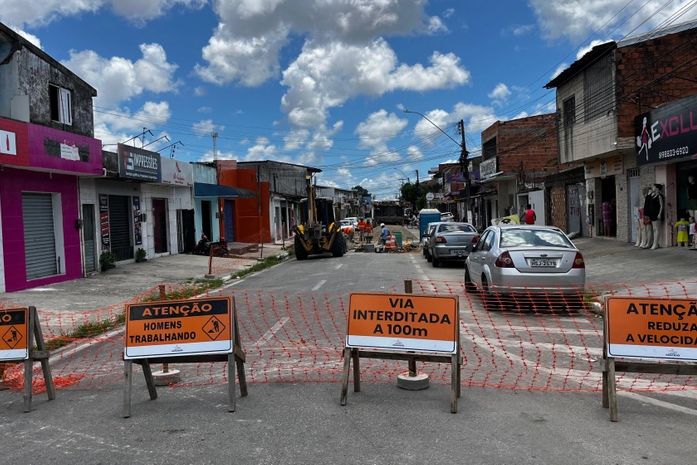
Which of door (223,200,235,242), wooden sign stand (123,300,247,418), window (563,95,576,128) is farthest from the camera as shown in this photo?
door (223,200,235,242)

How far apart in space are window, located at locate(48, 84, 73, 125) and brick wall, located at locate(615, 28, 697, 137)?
17.4 metres

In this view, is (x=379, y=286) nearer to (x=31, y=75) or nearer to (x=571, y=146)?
(x=31, y=75)

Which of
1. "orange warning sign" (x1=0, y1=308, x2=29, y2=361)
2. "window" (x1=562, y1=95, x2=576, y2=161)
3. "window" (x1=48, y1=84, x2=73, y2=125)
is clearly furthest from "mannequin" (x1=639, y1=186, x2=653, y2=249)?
"window" (x1=48, y1=84, x2=73, y2=125)

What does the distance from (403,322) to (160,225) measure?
2083cm

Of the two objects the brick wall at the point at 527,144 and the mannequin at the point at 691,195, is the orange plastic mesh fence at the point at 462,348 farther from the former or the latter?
the brick wall at the point at 527,144

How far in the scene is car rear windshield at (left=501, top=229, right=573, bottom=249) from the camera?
421 inches

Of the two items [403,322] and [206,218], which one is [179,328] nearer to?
[403,322]

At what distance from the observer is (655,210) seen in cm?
1744

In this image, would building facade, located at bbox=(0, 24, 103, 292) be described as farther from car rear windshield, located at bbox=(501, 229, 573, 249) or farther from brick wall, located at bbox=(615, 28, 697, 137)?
brick wall, located at bbox=(615, 28, 697, 137)

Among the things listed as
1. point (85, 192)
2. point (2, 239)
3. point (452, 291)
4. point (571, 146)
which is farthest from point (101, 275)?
point (571, 146)

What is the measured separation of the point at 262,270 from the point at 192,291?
6.11 metres

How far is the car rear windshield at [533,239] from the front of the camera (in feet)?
35.1

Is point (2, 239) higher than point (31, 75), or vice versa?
point (31, 75)

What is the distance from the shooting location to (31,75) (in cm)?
1606
